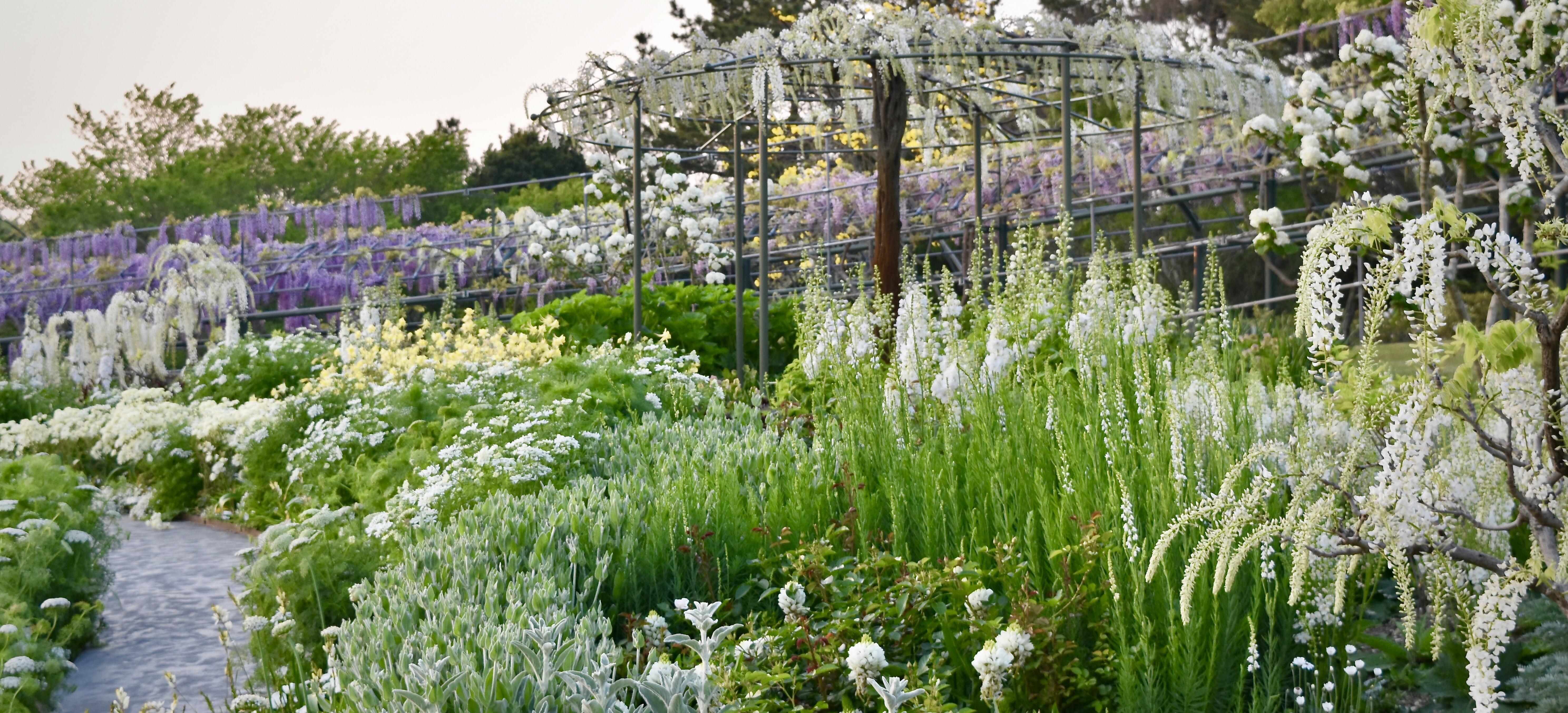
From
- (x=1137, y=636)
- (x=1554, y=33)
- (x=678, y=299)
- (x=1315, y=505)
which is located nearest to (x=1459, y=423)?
(x=1137, y=636)

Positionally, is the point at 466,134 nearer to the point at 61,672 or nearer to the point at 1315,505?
the point at 61,672

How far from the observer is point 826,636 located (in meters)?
2.55

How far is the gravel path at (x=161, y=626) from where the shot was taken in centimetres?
371

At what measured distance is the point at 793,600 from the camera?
2562mm

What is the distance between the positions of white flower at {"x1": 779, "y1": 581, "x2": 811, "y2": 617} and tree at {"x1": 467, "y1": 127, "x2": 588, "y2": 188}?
2880 centimetres

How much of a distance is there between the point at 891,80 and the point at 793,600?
17.4 ft

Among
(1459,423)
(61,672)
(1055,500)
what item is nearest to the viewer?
(1459,423)

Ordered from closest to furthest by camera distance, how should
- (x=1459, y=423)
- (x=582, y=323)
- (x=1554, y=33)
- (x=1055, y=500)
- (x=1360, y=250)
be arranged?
(x=1360, y=250) < (x=1459, y=423) < (x=1055, y=500) < (x=1554, y=33) < (x=582, y=323)

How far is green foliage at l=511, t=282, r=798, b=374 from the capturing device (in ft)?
31.2

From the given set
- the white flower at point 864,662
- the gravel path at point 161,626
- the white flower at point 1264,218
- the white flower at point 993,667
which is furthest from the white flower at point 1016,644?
the white flower at point 1264,218

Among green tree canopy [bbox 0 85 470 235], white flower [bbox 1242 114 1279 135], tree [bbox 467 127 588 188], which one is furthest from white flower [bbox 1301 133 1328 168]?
green tree canopy [bbox 0 85 470 235]

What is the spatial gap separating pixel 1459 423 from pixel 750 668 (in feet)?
5.17

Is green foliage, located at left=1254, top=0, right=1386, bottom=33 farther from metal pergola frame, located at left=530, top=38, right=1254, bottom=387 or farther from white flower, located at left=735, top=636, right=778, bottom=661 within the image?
white flower, located at left=735, top=636, right=778, bottom=661

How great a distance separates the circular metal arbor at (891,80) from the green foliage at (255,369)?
3.06 meters
